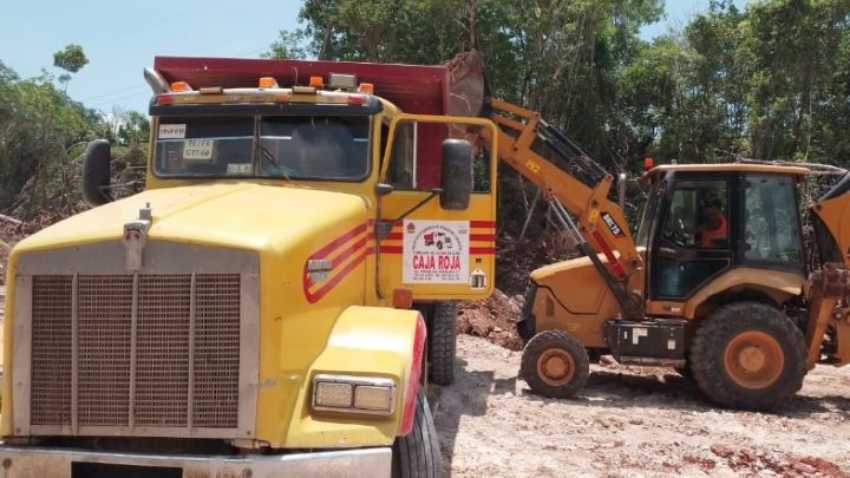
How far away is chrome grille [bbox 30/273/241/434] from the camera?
363 centimetres

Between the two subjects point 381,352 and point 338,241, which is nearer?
point 381,352

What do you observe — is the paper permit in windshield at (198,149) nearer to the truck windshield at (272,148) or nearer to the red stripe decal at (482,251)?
the truck windshield at (272,148)

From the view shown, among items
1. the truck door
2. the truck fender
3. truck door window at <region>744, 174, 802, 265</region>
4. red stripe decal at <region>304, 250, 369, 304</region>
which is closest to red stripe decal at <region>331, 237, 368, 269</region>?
red stripe decal at <region>304, 250, 369, 304</region>

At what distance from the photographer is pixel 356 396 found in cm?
377

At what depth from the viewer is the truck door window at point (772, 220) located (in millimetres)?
8711

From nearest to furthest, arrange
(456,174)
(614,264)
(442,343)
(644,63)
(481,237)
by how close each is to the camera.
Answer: (456,174), (481,237), (442,343), (614,264), (644,63)

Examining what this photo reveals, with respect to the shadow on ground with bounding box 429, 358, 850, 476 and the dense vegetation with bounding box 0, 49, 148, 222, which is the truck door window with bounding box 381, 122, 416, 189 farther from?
the dense vegetation with bounding box 0, 49, 148, 222

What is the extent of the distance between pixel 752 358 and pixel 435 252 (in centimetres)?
410

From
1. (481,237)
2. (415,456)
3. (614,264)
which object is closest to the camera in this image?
(415,456)

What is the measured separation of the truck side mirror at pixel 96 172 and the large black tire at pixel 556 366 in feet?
14.8

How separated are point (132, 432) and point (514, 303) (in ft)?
38.8

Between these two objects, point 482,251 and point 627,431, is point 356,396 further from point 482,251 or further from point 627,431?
point 627,431

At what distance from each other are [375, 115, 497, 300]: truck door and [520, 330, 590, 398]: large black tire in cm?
234

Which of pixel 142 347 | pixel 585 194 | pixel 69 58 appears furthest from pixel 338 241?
pixel 69 58
